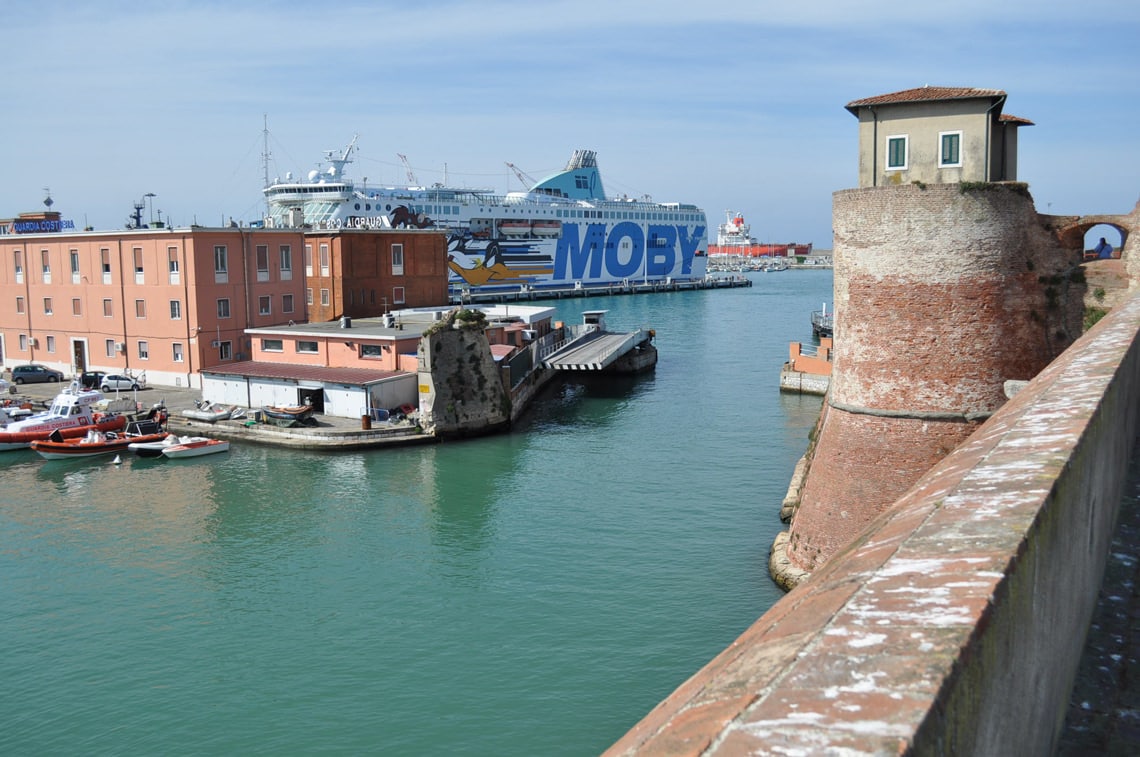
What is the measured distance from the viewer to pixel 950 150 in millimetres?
11977

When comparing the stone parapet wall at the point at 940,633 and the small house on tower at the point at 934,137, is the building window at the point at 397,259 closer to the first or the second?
the small house on tower at the point at 934,137

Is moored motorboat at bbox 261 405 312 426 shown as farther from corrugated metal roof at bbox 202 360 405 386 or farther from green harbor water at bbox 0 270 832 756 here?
green harbor water at bbox 0 270 832 756

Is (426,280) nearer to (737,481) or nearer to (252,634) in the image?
(737,481)

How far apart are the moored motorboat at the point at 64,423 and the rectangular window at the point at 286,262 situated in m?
8.27

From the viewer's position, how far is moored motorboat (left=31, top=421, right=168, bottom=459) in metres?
23.2

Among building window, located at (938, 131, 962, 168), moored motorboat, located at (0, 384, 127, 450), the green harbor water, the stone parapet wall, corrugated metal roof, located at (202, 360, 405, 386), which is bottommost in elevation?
the green harbor water

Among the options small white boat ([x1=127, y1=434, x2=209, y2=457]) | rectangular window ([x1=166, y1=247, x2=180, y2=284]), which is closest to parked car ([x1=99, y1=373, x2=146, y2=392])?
rectangular window ([x1=166, y1=247, x2=180, y2=284])

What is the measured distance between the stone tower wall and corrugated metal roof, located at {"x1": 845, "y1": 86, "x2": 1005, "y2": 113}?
130 cm

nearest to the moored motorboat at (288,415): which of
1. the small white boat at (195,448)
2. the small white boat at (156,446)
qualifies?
the small white boat at (195,448)

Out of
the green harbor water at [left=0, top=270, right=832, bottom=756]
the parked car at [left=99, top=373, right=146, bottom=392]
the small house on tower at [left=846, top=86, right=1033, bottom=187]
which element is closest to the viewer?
the green harbor water at [left=0, top=270, right=832, bottom=756]

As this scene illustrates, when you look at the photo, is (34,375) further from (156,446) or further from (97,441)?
(156,446)

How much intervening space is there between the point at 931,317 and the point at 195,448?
17564 mm

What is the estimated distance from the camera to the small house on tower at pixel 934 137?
1186 centimetres

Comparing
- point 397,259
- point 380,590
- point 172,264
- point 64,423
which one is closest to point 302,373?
point 64,423
